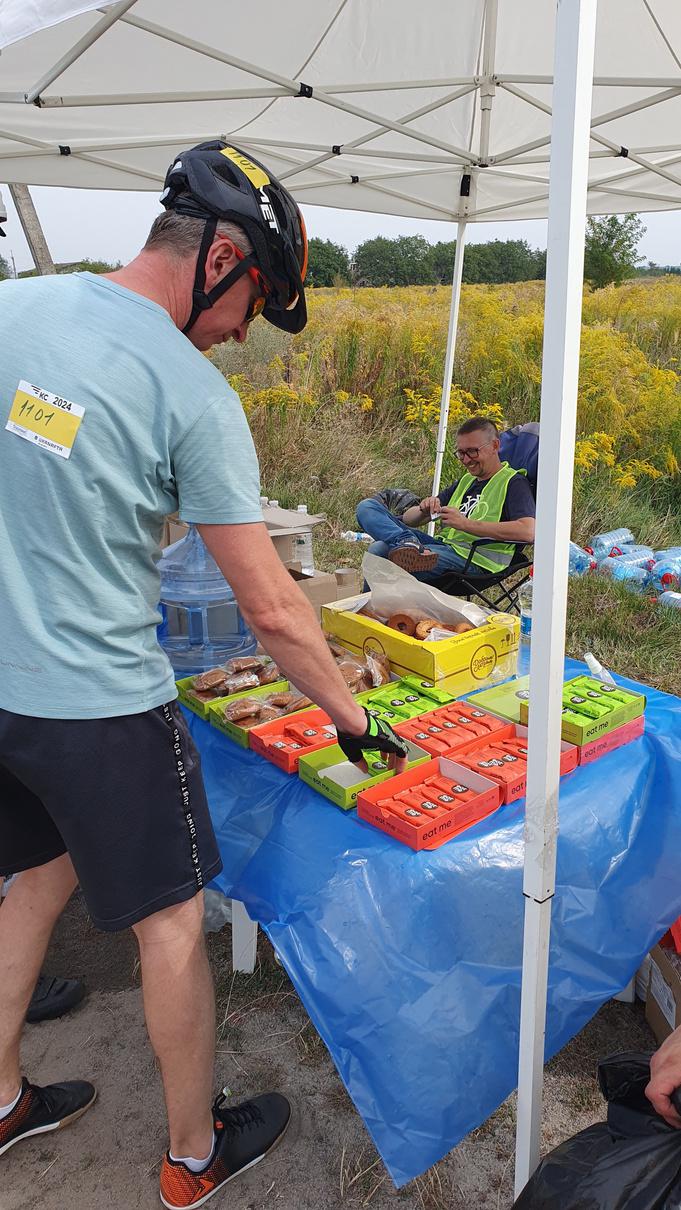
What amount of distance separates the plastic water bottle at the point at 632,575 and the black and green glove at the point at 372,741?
4.21m

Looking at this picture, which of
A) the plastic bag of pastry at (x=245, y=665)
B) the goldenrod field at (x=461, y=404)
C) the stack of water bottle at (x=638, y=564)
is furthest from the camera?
the goldenrod field at (x=461, y=404)

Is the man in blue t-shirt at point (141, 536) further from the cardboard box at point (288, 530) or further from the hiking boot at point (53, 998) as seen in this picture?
the cardboard box at point (288, 530)

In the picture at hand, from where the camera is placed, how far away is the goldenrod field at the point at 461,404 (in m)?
7.24

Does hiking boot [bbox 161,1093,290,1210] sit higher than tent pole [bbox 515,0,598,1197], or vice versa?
tent pole [bbox 515,0,598,1197]

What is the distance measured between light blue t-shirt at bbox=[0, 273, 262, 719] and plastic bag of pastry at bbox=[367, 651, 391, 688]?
0.92 meters

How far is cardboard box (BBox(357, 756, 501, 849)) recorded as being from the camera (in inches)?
60.3

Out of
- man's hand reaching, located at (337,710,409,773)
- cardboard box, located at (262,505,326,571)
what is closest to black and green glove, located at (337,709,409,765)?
man's hand reaching, located at (337,710,409,773)

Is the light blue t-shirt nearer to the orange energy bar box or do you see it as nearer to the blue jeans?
the orange energy bar box

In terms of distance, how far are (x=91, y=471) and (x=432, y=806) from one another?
929 millimetres

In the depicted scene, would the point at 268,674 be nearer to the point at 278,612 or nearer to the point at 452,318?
the point at 278,612

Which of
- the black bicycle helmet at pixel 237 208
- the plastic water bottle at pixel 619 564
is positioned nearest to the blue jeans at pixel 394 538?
the plastic water bottle at pixel 619 564

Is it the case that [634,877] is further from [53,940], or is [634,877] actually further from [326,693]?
[53,940]

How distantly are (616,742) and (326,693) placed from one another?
0.82m

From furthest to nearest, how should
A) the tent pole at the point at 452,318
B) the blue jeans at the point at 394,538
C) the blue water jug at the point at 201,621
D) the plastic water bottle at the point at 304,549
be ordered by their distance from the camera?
the tent pole at the point at 452,318
the blue jeans at the point at 394,538
the plastic water bottle at the point at 304,549
the blue water jug at the point at 201,621
